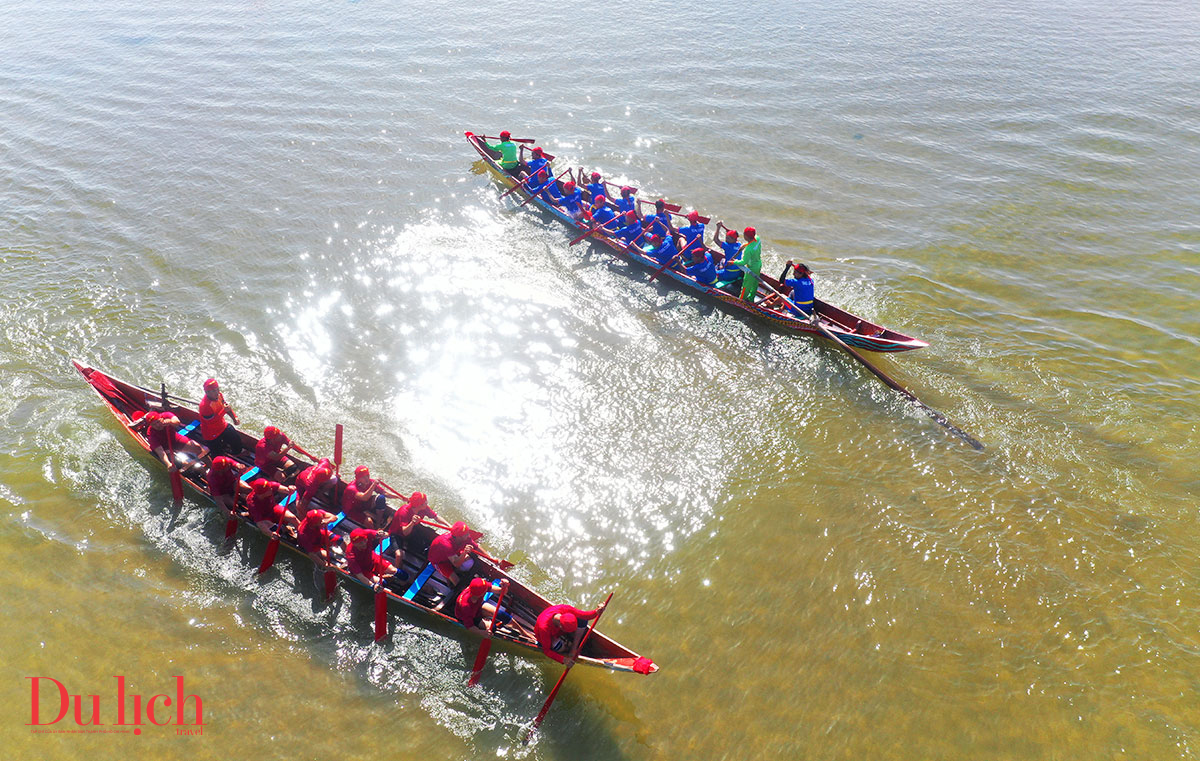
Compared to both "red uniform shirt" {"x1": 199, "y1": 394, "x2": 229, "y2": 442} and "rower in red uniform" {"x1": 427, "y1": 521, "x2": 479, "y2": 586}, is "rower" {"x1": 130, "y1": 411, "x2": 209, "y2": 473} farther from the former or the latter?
"rower in red uniform" {"x1": 427, "y1": 521, "x2": 479, "y2": 586}

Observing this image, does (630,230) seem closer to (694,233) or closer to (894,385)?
(694,233)

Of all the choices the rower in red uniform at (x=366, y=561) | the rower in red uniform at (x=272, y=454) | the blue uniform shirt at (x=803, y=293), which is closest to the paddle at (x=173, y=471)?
the rower in red uniform at (x=272, y=454)

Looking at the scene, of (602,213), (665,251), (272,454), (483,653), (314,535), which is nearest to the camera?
(483,653)

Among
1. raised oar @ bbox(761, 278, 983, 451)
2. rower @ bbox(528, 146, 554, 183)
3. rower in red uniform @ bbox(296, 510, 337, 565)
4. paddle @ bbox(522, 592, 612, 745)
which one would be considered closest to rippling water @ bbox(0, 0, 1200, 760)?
paddle @ bbox(522, 592, 612, 745)

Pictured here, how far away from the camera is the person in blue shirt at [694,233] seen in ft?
63.9

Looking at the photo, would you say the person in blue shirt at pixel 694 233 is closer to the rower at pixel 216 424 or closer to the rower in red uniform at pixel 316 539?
the rower in red uniform at pixel 316 539

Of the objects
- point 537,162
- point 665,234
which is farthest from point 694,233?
point 537,162

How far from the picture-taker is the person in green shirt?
17.9 meters

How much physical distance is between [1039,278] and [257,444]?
72.3 ft

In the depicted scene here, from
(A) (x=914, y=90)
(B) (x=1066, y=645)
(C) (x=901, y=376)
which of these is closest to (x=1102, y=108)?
(A) (x=914, y=90)

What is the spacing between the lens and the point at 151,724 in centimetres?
1060

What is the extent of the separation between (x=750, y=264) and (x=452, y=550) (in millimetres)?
11370

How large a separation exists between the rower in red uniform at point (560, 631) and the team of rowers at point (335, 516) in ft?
0.05

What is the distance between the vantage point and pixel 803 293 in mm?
17281
